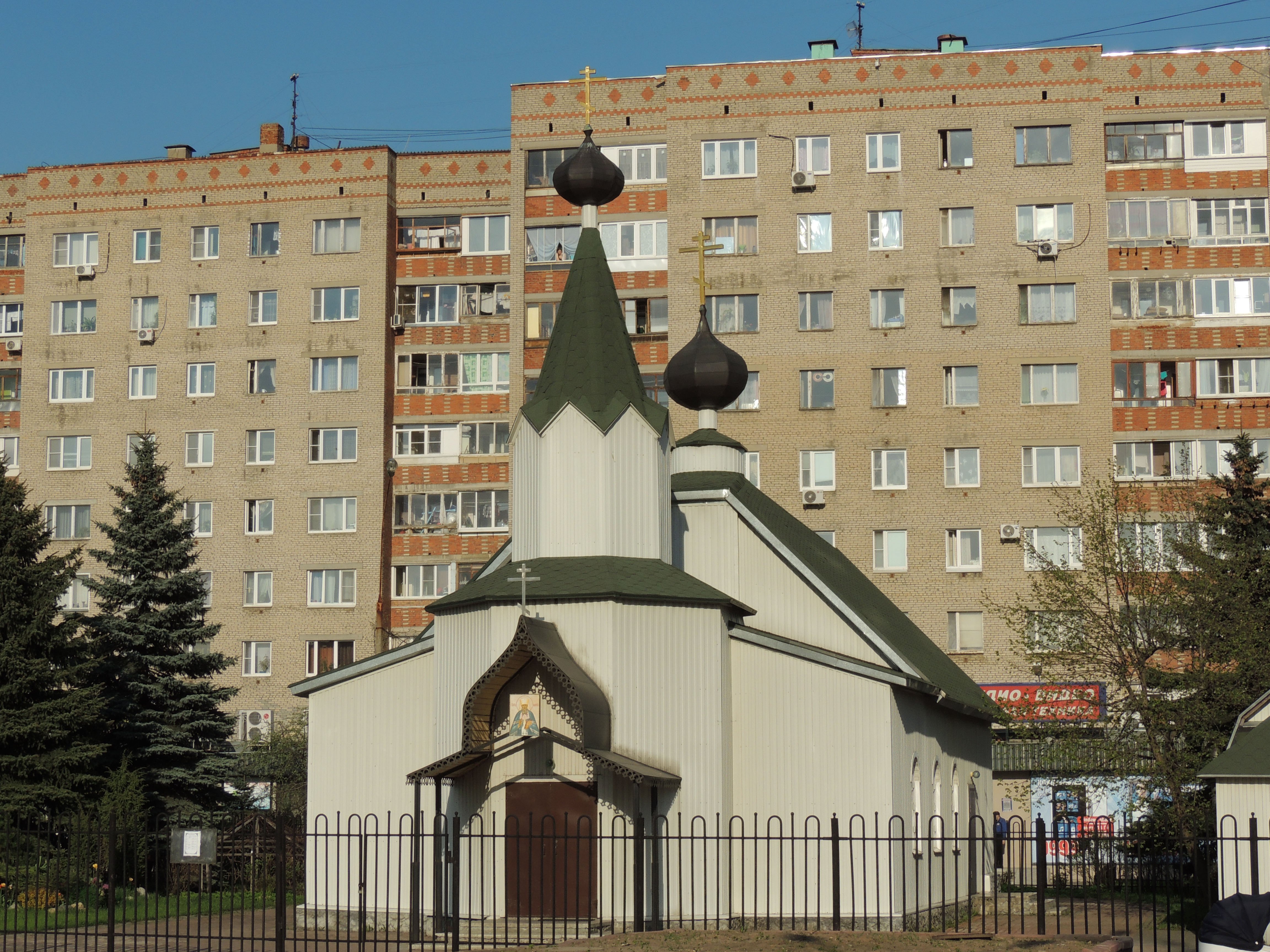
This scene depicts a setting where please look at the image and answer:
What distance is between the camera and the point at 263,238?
49.8 meters

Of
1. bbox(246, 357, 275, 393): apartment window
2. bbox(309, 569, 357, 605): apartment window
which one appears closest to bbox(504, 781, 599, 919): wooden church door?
bbox(309, 569, 357, 605): apartment window

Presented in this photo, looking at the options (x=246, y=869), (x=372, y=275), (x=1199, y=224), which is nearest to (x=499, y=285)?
(x=372, y=275)

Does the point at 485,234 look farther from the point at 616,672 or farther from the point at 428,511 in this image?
the point at 616,672

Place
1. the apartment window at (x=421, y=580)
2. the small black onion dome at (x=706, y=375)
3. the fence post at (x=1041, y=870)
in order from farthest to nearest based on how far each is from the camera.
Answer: the apartment window at (x=421, y=580), the small black onion dome at (x=706, y=375), the fence post at (x=1041, y=870)

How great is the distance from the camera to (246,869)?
3022 cm

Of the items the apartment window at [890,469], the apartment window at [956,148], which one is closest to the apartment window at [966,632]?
the apartment window at [890,469]

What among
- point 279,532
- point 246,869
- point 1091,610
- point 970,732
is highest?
point 279,532

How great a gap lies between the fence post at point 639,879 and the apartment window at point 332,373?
103 feet

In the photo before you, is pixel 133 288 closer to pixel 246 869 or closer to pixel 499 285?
pixel 499 285

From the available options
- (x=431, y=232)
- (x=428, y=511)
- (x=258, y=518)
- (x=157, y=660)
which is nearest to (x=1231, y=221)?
(x=431, y=232)

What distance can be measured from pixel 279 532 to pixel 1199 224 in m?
27.5

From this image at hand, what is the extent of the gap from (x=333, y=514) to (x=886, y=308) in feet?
56.2

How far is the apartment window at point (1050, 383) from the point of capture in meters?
44.6

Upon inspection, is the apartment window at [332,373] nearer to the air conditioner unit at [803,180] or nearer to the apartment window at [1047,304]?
the air conditioner unit at [803,180]
